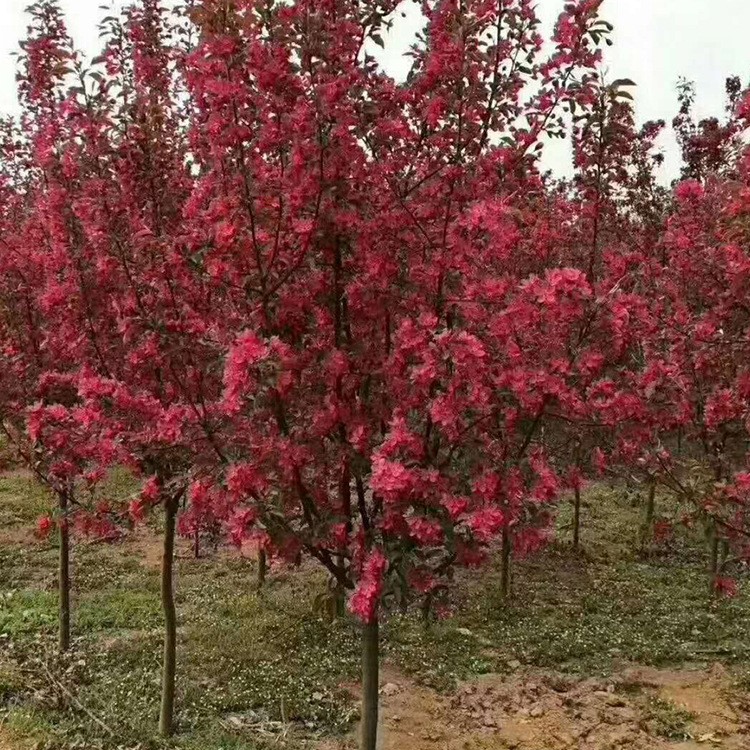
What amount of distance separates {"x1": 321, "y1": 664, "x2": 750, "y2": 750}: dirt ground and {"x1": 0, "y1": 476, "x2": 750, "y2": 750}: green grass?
161 millimetres

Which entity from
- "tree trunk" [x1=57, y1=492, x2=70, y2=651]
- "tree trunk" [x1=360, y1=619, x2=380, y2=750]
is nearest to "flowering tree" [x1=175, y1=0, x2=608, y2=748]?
"tree trunk" [x1=360, y1=619, x2=380, y2=750]

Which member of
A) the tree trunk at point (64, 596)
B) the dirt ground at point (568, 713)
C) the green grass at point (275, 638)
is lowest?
the dirt ground at point (568, 713)

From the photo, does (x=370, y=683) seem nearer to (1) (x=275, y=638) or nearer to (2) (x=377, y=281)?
(2) (x=377, y=281)

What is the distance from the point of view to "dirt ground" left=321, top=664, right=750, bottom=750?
566cm

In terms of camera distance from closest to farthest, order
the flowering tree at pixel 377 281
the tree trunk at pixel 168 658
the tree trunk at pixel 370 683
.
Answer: the flowering tree at pixel 377 281, the tree trunk at pixel 370 683, the tree trunk at pixel 168 658

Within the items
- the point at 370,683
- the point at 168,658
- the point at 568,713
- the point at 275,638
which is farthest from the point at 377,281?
the point at 275,638

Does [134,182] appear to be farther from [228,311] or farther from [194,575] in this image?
[194,575]

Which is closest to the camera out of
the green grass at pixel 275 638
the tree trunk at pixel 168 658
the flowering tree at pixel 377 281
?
the flowering tree at pixel 377 281

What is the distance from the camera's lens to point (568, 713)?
240 inches

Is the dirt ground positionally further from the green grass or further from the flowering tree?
the flowering tree

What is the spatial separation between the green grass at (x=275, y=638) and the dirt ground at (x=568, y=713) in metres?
0.16

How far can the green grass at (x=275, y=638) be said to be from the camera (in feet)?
19.3

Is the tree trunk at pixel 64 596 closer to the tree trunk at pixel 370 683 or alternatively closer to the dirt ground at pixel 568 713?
the dirt ground at pixel 568 713

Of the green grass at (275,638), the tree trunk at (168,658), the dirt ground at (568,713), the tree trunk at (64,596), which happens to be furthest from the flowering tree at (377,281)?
the tree trunk at (64,596)
